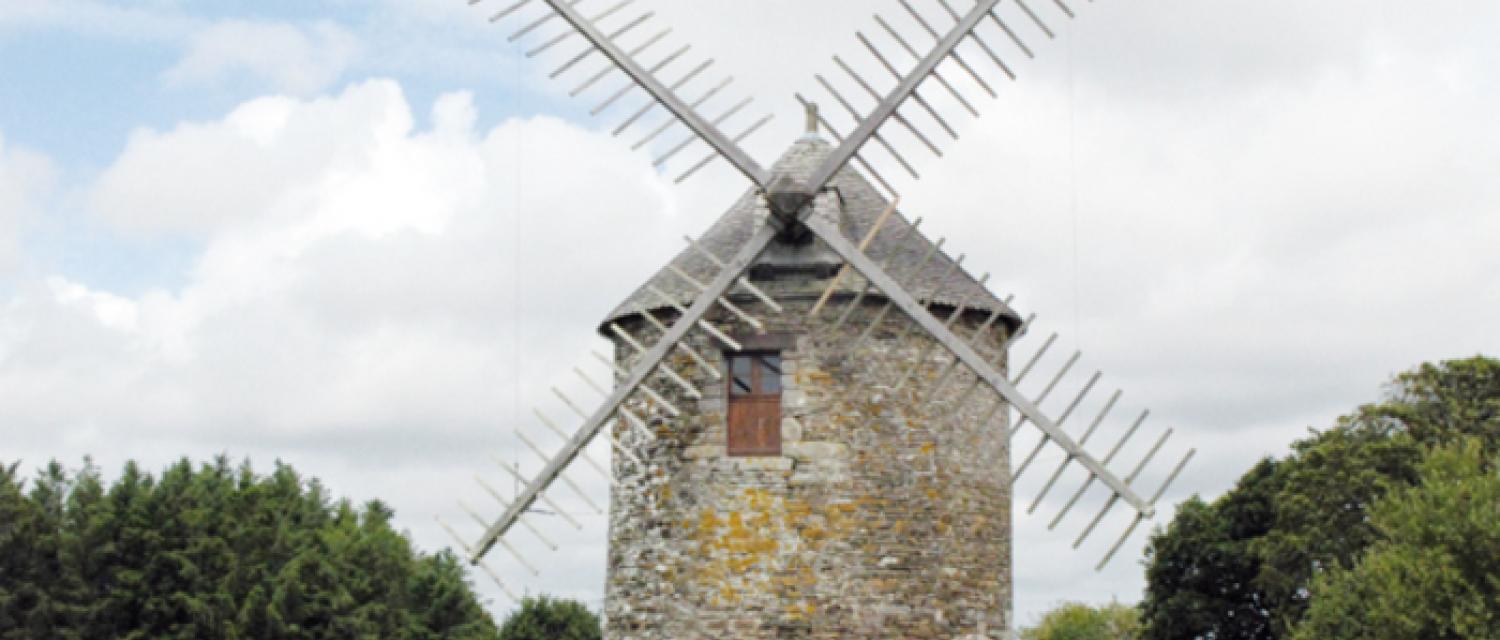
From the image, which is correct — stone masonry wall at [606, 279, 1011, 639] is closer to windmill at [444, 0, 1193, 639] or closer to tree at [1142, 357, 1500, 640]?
windmill at [444, 0, 1193, 639]

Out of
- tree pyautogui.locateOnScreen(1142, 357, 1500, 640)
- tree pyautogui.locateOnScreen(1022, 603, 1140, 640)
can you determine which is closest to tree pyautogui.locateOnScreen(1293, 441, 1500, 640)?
tree pyautogui.locateOnScreen(1142, 357, 1500, 640)

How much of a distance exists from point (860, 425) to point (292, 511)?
73.2 feet

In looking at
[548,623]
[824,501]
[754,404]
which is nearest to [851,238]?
[754,404]

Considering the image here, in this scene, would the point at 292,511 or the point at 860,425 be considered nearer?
the point at 860,425

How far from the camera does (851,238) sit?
51.3 feet

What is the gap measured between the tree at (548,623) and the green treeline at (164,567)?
412cm

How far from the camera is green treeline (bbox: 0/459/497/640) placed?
25953 millimetres

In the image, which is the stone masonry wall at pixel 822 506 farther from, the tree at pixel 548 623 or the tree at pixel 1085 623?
the tree at pixel 1085 623

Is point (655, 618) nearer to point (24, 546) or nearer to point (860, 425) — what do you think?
point (860, 425)

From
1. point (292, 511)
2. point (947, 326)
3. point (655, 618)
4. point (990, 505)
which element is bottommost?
point (655, 618)

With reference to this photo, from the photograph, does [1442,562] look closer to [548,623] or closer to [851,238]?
[851,238]

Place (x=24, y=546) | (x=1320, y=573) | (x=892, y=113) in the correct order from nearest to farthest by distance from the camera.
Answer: (x=892, y=113) < (x=1320, y=573) < (x=24, y=546)

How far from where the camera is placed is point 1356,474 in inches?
917

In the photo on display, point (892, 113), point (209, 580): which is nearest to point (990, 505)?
point (892, 113)
